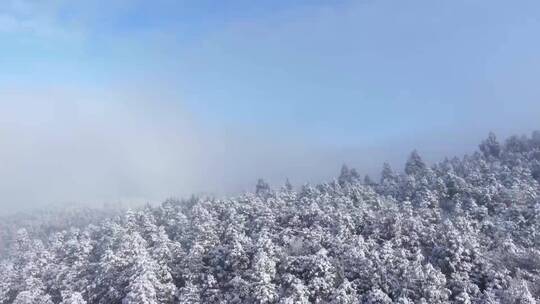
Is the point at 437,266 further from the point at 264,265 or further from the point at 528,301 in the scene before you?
the point at 264,265

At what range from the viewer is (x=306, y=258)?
66875 millimetres

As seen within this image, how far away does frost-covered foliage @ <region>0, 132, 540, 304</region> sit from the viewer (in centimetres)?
6312

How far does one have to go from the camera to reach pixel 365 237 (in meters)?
80.2

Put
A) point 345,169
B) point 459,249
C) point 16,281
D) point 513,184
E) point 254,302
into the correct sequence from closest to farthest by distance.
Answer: point 254,302 < point 459,249 < point 16,281 < point 513,184 < point 345,169

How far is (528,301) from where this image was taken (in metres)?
58.0

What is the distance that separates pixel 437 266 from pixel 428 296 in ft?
32.2

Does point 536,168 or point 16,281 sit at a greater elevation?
point 536,168

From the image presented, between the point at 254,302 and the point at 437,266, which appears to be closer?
the point at 254,302

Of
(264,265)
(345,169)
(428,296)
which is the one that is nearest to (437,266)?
(428,296)

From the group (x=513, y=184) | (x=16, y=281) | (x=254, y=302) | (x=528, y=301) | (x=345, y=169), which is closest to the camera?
(x=528, y=301)

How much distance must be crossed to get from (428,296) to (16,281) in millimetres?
58421

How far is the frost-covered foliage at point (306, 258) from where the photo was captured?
63125mm

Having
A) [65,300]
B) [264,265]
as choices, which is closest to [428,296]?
[264,265]

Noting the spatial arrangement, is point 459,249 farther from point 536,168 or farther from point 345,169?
point 345,169
